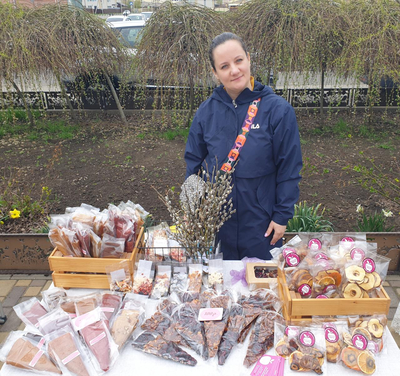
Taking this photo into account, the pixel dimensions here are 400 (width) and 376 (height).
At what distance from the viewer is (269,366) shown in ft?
4.60

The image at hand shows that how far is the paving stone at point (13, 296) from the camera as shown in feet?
10.5

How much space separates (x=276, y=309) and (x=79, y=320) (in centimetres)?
86

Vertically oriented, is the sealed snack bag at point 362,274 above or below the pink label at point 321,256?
below

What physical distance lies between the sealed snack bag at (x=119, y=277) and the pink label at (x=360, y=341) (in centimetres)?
102

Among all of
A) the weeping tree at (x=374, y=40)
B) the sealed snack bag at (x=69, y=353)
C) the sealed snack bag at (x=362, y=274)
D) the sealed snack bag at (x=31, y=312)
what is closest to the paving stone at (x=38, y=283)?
the sealed snack bag at (x=31, y=312)

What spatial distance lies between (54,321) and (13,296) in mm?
2036

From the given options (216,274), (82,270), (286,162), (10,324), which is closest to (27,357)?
(82,270)

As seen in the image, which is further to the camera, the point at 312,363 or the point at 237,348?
the point at 237,348

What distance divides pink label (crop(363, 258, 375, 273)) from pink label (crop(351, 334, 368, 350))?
27 cm

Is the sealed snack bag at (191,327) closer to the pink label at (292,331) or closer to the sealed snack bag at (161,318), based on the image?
the sealed snack bag at (161,318)

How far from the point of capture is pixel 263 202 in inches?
86.2

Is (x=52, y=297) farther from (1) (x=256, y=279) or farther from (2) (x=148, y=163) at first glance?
(2) (x=148, y=163)

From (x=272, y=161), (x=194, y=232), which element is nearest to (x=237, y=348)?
(x=194, y=232)

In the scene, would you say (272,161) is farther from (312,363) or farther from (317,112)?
(317,112)
